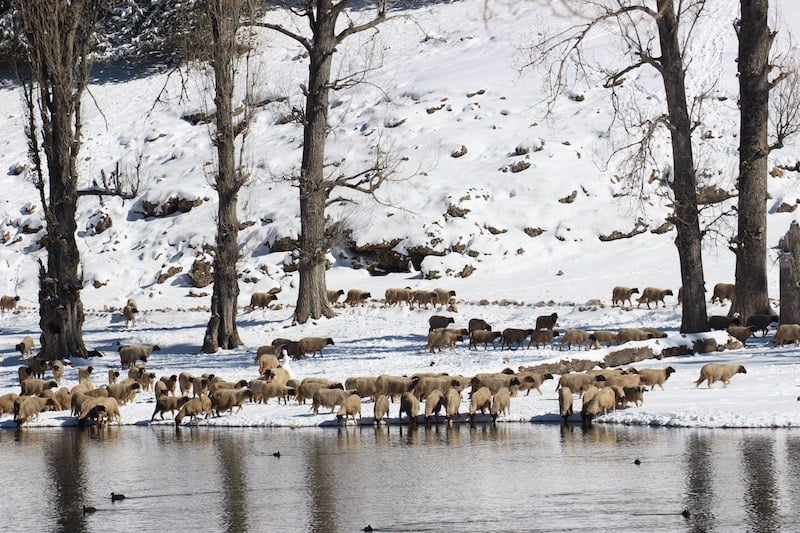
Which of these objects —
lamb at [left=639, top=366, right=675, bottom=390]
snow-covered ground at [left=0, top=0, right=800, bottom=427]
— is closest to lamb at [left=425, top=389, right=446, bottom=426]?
snow-covered ground at [left=0, top=0, right=800, bottom=427]

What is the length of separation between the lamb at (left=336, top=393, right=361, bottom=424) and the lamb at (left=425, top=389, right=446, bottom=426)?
42.5 inches

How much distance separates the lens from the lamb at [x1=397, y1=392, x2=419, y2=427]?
16641 mm

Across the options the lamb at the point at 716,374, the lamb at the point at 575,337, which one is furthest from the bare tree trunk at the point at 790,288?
the lamb at the point at 716,374

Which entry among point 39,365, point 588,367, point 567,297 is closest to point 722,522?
point 588,367

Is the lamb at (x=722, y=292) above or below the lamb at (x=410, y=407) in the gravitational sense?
above

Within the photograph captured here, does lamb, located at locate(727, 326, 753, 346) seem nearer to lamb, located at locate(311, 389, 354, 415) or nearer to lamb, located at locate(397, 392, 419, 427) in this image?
lamb, located at locate(397, 392, 419, 427)

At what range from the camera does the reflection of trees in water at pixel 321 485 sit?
10.7 metres

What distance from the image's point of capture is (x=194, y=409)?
58.9 feet

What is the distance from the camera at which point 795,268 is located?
81.2 ft

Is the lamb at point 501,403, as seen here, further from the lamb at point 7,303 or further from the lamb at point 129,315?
the lamb at point 7,303

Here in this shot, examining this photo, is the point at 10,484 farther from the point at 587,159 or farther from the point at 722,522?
the point at 587,159

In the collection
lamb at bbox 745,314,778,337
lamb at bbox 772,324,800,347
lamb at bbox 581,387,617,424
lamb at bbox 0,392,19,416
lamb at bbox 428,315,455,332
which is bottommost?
lamb at bbox 581,387,617,424

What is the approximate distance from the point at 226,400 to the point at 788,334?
39.5 feet

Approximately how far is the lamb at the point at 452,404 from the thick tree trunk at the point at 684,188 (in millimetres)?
Result: 9235
